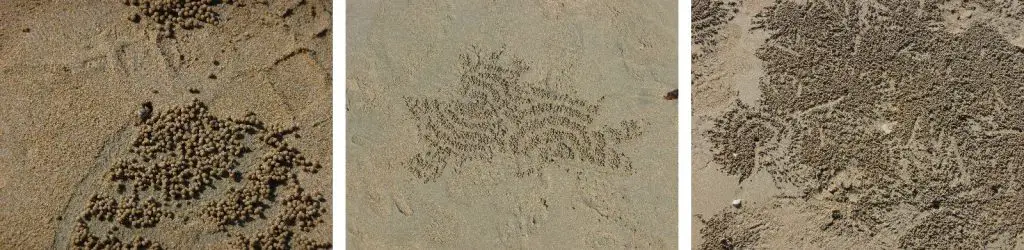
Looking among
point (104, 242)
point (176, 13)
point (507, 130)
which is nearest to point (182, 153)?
point (104, 242)

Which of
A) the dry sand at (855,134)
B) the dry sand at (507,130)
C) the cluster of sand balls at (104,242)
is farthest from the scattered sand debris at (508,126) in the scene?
the cluster of sand balls at (104,242)

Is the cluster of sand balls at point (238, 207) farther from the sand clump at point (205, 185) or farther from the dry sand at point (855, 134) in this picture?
the dry sand at point (855, 134)

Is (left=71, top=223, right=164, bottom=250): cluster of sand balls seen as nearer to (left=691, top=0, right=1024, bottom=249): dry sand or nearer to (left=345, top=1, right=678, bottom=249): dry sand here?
(left=345, top=1, right=678, bottom=249): dry sand

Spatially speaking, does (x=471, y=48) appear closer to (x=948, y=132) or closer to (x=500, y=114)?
(x=500, y=114)

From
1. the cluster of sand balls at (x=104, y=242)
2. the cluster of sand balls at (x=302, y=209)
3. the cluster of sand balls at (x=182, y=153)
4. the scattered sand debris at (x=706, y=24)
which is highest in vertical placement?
the scattered sand debris at (x=706, y=24)

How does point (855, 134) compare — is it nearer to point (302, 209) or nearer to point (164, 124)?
point (302, 209)

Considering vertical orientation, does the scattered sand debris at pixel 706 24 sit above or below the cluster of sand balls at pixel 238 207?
above
